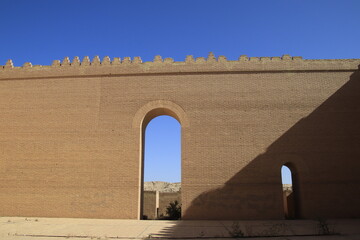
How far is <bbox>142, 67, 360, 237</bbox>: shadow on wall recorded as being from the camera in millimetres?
12484

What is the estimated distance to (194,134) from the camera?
1320cm

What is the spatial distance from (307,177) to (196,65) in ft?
20.9

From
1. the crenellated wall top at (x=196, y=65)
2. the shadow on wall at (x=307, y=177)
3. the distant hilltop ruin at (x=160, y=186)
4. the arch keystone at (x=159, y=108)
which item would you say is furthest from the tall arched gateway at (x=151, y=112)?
the distant hilltop ruin at (x=160, y=186)

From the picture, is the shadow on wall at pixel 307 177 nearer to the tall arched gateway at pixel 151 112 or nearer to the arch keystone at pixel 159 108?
the tall arched gateway at pixel 151 112

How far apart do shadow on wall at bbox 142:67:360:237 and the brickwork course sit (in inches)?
1.5

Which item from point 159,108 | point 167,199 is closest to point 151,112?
point 159,108

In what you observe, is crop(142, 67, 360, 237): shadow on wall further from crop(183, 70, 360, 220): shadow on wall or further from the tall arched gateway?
the tall arched gateway

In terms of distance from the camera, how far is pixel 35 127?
13836mm

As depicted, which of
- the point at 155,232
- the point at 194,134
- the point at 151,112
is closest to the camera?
the point at 155,232

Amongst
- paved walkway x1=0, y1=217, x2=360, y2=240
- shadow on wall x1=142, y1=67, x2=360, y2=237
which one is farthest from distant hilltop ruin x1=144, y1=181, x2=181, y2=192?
paved walkway x1=0, y1=217, x2=360, y2=240

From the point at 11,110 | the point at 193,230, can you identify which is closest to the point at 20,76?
the point at 11,110

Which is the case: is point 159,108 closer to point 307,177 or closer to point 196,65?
point 196,65

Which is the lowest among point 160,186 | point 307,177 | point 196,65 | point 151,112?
point 307,177

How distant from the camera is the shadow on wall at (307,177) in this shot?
41.0 feet
